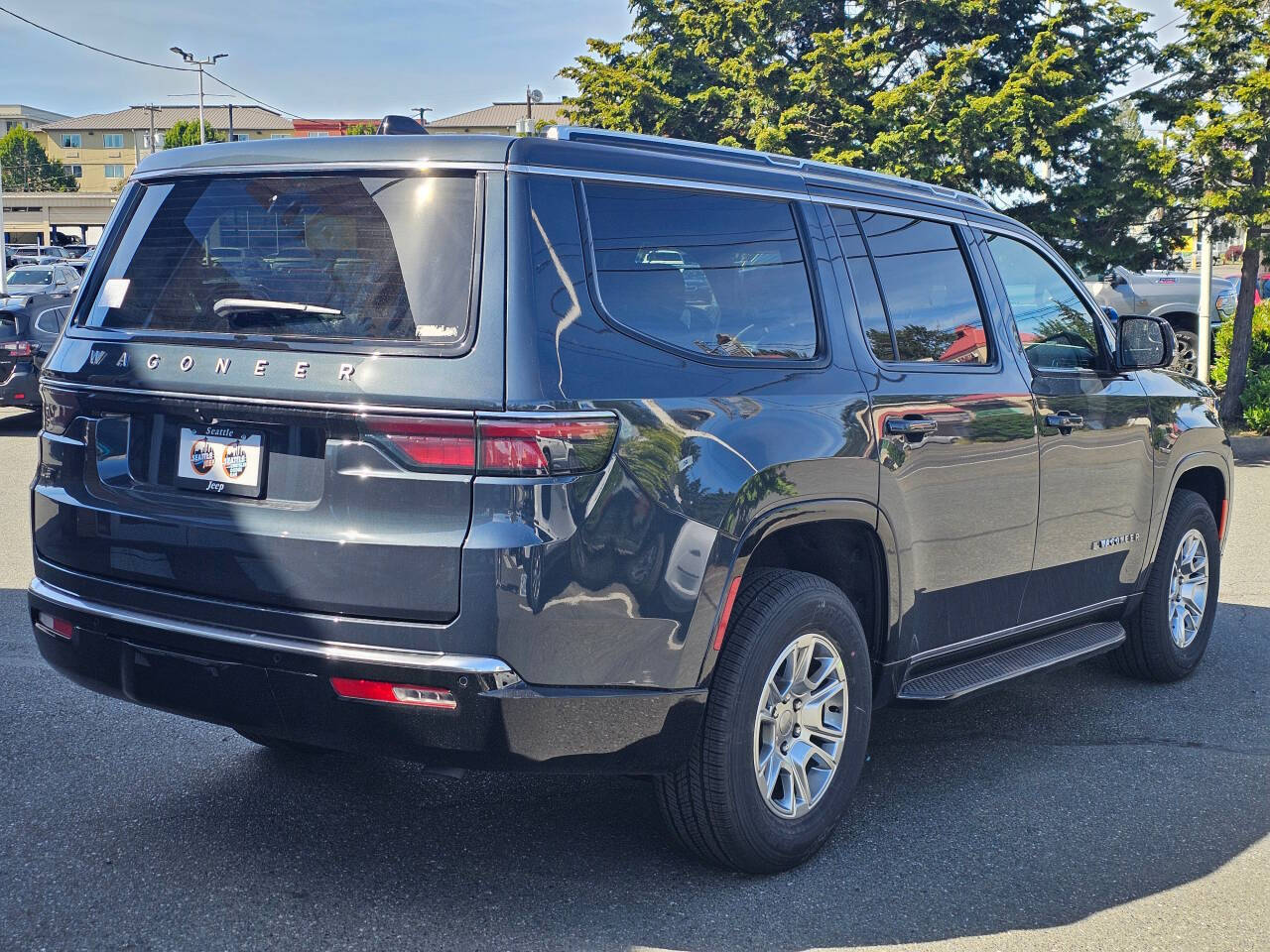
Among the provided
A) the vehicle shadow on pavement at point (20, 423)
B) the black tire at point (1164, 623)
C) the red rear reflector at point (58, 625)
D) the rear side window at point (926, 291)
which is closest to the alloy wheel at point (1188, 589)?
the black tire at point (1164, 623)

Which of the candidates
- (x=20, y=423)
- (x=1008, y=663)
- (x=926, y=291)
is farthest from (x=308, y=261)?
(x=20, y=423)

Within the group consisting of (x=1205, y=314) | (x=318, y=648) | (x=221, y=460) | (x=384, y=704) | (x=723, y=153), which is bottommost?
(x=384, y=704)

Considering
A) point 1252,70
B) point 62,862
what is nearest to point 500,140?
point 62,862

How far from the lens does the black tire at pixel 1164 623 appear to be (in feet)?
18.7

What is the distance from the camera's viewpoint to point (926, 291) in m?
4.46

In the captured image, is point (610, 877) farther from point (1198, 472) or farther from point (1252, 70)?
point (1252, 70)

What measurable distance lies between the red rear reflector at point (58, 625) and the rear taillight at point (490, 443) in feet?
3.61

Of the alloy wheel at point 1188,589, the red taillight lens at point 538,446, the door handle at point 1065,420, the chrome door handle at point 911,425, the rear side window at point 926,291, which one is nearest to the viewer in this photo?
the red taillight lens at point 538,446

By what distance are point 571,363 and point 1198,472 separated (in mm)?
3959

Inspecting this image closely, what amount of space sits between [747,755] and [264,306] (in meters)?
1.68

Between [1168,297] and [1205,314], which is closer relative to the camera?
[1205,314]

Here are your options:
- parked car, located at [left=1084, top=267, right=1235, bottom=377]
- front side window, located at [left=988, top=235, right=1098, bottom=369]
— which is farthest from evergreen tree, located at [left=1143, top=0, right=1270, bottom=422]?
front side window, located at [left=988, top=235, right=1098, bottom=369]

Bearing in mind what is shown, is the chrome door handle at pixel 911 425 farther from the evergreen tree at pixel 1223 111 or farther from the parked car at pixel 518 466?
the evergreen tree at pixel 1223 111

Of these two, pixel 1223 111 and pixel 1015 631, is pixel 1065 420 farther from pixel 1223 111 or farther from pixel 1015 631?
pixel 1223 111
